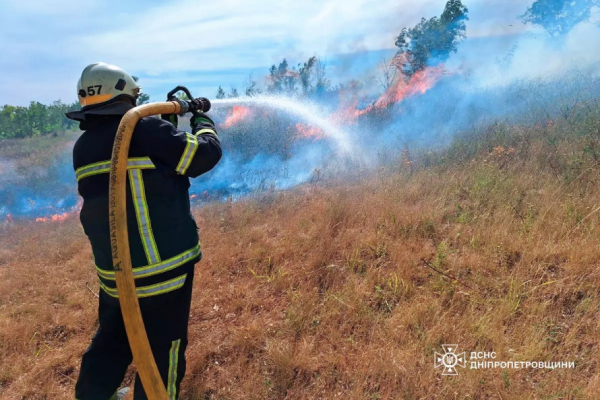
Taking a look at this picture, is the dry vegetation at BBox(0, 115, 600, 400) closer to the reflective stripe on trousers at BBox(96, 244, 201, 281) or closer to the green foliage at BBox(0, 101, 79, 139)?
the reflective stripe on trousers at BBox(96, 244, 201, 281)

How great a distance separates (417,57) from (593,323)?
30.1 ft

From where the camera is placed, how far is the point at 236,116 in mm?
11219

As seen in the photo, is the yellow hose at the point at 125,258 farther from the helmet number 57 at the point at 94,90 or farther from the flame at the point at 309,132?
the flame at the point at 309,132

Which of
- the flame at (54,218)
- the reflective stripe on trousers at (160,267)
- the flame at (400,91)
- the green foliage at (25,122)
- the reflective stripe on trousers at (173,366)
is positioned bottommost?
the flame at (54,218)

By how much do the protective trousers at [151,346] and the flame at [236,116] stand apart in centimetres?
917

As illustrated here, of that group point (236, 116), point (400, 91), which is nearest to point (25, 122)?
point (236, 116)

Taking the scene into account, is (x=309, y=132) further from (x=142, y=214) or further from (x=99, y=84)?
(x=142, y=214)

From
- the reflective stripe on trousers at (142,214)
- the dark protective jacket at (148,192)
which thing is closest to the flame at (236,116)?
the dark protective jacket at (148,192)

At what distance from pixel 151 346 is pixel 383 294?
72.4 inches

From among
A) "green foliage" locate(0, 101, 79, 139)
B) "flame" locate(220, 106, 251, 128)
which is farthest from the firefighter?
"green foliage" locate(0, 101, 79, 139)

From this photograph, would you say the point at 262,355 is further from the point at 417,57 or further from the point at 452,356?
the point at 417,57

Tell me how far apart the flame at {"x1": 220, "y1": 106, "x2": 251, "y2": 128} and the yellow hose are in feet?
30.6

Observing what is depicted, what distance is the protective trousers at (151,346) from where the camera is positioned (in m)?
1.88

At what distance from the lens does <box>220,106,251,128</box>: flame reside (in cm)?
1086
